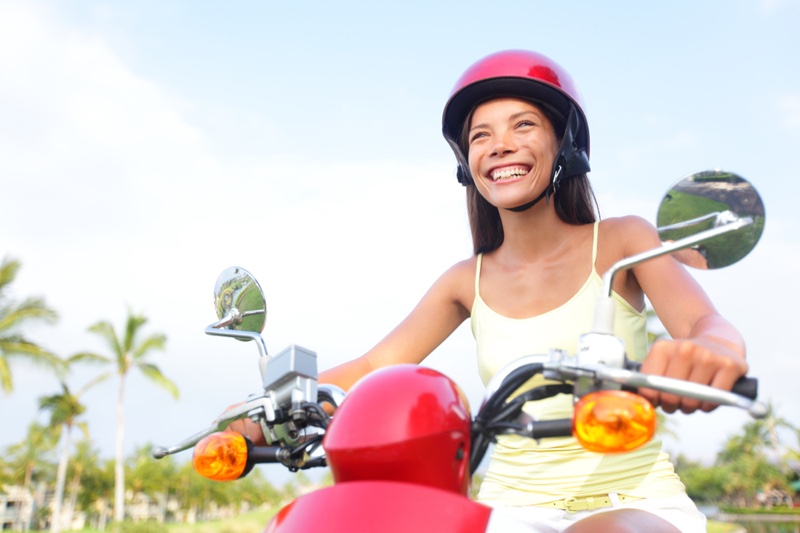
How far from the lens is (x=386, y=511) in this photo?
120cm

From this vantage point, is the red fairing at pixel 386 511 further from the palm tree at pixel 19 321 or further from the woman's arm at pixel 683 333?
the palm tree at pixel 19 321

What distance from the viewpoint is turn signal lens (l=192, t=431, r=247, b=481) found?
1.72 meters

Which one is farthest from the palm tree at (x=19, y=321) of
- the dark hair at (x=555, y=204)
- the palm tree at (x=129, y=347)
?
the dark hair at (x=555, y=204)

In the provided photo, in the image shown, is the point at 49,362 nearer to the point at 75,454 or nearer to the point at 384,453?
the point at 384,453

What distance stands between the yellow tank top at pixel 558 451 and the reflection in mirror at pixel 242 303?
783 mm

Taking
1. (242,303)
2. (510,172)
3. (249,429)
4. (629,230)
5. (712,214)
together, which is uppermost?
(510,172)

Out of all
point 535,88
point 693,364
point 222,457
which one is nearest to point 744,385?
point 693,364

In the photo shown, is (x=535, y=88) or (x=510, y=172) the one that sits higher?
(x=535, y=88)

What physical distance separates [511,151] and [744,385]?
1.31 m

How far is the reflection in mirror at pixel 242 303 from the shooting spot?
2191 millimetres

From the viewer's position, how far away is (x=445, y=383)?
140 centimetres

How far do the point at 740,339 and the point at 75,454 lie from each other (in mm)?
65053

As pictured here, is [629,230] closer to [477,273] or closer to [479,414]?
[477,273]

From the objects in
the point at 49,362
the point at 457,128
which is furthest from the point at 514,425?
the point at 49,362
